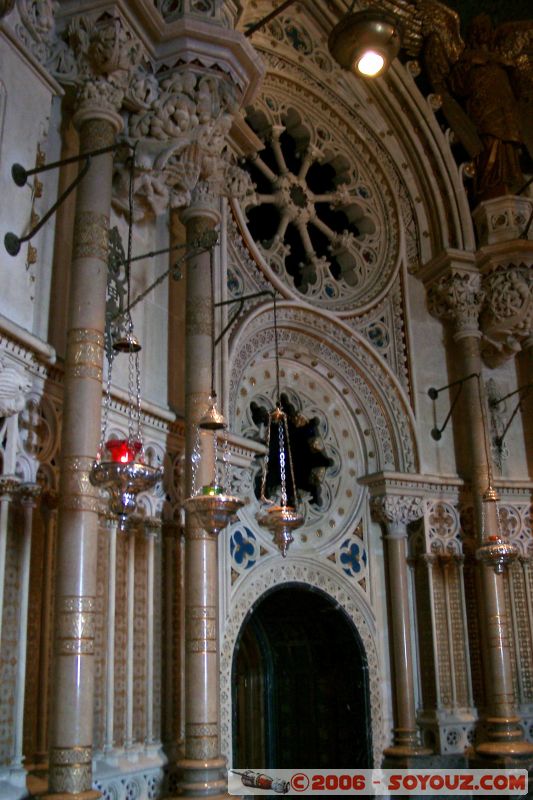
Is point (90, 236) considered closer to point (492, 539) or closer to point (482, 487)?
point (492, 539)

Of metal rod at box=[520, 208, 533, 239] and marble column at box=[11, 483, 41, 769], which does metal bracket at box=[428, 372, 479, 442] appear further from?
marble column at box=[11, 483, 41, 769]

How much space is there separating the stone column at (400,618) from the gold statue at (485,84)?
4298 millimetres

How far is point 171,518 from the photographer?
23.3 feet

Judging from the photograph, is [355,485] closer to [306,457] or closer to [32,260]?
[306,457]

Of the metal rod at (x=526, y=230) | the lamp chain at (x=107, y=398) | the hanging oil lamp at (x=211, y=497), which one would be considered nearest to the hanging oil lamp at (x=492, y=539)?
the metal rod at (x=526, y=230)

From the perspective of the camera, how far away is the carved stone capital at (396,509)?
9.39 m

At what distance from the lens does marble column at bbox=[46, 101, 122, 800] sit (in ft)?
16.5

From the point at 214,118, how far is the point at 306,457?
398cm

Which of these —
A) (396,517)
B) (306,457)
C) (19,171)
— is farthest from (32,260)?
(396,517)

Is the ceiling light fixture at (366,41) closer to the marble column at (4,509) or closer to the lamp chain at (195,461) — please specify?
the lamp chain at (195,461)

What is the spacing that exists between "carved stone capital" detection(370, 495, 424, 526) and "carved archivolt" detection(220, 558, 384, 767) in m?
0.88

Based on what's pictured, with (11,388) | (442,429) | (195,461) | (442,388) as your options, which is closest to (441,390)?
(442,388)

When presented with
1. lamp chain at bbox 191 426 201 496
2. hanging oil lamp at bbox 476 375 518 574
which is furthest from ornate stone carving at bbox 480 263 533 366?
lamp chain at bbox 191 426 201 496

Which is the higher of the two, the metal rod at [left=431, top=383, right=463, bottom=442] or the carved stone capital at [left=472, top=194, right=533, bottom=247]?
the carved stone capital at [left=472, top=194, right=533, bottom=247]
